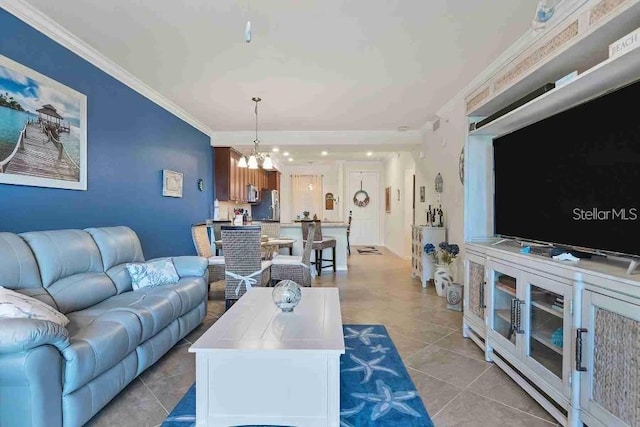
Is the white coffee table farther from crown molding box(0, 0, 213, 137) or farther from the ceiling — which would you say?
crown molding box(0, 0, 213, 137)

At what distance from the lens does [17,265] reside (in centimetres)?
202

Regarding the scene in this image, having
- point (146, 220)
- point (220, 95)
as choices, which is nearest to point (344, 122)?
point (220, 95)

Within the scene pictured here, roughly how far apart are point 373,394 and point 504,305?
1231 millimetres

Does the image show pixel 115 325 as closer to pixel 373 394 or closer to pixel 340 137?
pixel 373 394

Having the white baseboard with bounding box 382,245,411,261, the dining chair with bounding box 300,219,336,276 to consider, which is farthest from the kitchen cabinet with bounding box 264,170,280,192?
the dining chair with bounding box 300,219,336,276

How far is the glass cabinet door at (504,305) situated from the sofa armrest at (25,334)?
2561 mm

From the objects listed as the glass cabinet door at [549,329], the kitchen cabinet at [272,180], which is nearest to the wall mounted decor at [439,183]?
the glass cabinet door at [549,329]

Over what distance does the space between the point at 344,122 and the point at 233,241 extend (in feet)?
9.75

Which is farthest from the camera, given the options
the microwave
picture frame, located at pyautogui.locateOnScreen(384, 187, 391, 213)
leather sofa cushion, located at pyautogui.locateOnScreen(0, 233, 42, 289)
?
picture frame, located at pyautogui.locateOnScreen(384, 187, 391, 213)

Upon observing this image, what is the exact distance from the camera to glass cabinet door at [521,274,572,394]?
5.85 ft

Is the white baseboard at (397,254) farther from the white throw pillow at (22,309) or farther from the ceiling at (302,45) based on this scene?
the white throw pillow at (22,309)

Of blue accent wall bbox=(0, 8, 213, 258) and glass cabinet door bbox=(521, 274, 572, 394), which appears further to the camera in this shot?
blue accent wall bbox=(0, 8, 213, 258)

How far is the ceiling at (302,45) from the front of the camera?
2.35m

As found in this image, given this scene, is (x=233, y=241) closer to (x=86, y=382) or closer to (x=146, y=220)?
(x=146, y=220)
